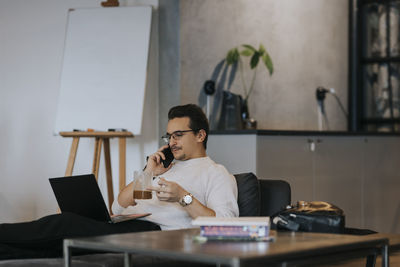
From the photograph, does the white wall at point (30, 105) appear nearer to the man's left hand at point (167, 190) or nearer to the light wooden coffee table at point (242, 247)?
the man's left hand at point (167, 190)

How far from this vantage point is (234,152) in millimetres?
4852

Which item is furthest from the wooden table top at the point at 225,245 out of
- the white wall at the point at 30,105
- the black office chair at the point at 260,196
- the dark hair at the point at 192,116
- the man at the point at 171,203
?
the white wall at the point at 30,105

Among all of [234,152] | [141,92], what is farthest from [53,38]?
[234,152]

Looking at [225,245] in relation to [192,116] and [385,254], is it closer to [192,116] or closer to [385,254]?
[385,254]

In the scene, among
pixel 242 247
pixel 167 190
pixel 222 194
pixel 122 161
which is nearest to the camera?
pixel 242 247

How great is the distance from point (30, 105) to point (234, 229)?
4101 millimetres

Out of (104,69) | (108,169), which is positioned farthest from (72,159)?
(104,69)

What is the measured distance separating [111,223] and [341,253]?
1.17 metres

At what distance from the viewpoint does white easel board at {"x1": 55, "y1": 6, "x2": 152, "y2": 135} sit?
5195 millimetres

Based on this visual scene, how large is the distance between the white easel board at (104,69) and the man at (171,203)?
6.29ft

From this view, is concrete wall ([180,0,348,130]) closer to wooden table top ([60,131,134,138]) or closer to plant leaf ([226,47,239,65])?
plant leaf ([226,47,239,65])

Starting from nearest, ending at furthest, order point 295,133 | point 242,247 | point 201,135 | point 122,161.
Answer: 1. point 242,247
2. point 201,135
3. point 295,133
4. point 122,161

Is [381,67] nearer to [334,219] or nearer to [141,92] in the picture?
[141,92]

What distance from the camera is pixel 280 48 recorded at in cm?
626
